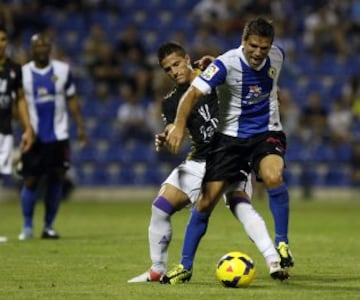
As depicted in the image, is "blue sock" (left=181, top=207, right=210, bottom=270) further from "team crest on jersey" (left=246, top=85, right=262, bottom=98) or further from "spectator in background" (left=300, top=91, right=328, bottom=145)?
"spectator in background" (left=300, top=91, right=328, bottom=145)

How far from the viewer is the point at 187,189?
28.4ft

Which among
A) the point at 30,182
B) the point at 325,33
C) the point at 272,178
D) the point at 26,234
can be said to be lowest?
the point at 26,234

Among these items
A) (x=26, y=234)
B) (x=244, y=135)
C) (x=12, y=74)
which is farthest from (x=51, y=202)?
(x=244, y=135)

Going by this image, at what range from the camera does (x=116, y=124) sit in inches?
931

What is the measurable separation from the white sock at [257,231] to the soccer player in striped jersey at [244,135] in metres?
0.21

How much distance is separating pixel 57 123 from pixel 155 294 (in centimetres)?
581

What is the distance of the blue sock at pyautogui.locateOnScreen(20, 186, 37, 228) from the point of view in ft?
43.5

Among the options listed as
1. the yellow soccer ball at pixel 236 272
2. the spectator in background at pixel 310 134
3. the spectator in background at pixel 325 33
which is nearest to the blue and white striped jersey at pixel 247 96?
the yellow soccer ball at pixel 236 272

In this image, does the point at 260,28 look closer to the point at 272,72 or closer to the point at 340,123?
the point at 272,72

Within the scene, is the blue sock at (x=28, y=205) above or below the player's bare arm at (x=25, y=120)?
below

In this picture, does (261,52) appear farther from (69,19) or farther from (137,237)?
(69,19)

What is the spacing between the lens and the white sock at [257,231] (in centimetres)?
847

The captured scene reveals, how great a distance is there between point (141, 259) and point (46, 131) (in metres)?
3.29

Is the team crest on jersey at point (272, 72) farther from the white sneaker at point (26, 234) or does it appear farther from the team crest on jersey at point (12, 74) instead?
the white sneaker at point (26, 234)
